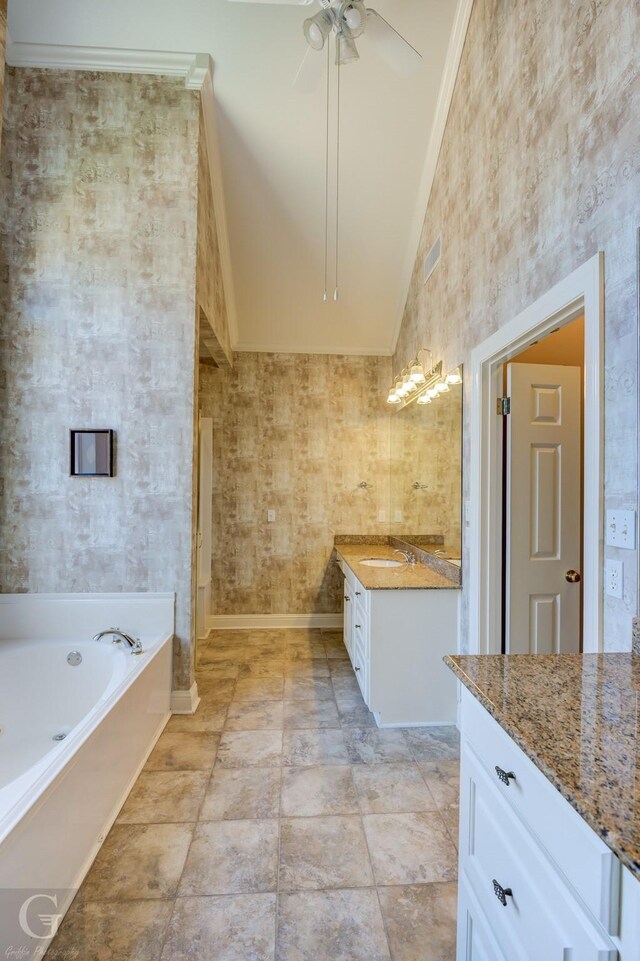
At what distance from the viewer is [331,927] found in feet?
4.48

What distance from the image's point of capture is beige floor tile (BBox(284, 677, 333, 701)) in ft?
9.45

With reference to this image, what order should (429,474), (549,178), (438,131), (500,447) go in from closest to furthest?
1. (549,178)
2. (500,447)
3. (438,131)
4. (429,474)

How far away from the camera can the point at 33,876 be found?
1.27 m

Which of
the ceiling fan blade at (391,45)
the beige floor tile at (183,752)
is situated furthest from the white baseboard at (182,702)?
the ceiling fan blade at (391,45)

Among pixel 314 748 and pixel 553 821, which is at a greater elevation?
pixel 553 821

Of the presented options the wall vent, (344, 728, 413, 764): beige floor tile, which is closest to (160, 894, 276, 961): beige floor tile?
(344, 728, 413, 764): beige floor tile

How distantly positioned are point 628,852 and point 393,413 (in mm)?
3888

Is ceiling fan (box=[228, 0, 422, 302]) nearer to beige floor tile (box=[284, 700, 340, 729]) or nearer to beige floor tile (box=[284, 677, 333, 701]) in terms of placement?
beige floor tile (box=[284, 700, 340, 729])

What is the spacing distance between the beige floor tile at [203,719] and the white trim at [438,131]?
3.19 m

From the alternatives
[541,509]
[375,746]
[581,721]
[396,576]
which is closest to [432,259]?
[541,509]

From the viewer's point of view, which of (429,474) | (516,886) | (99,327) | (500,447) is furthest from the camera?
(429,474)

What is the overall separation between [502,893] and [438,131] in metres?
3.54

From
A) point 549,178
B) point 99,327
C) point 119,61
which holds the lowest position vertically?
point 99,327

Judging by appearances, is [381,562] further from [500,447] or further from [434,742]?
[500,447]
